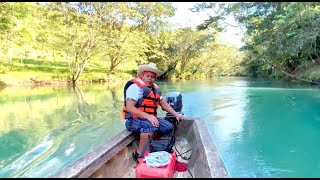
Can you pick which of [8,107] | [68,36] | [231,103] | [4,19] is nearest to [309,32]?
[231,103]

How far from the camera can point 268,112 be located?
10.6 meters

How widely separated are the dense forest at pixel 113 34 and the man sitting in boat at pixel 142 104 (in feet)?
31.0

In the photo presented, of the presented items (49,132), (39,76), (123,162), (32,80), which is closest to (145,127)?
(123,162)

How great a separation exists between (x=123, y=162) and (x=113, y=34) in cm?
2060

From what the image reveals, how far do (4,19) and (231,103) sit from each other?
422 inches

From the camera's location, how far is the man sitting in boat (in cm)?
348

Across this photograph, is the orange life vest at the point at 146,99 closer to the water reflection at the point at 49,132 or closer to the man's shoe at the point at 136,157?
the man's shoe at the point at 136,157

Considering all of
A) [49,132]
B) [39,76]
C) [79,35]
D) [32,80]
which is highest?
[79,35]

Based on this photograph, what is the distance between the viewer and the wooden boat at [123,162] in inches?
93.4

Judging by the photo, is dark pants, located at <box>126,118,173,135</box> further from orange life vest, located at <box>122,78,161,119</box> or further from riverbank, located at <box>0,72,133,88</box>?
riverbank, located at <box>0,72,133,88</box>

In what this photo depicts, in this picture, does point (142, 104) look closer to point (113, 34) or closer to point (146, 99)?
point (146, 99)

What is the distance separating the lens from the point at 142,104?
3.61 metres

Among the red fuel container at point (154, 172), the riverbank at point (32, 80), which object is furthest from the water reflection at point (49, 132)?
the riverbank at point (32, 80)

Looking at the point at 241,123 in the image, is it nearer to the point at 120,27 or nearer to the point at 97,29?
the point at 97,29
